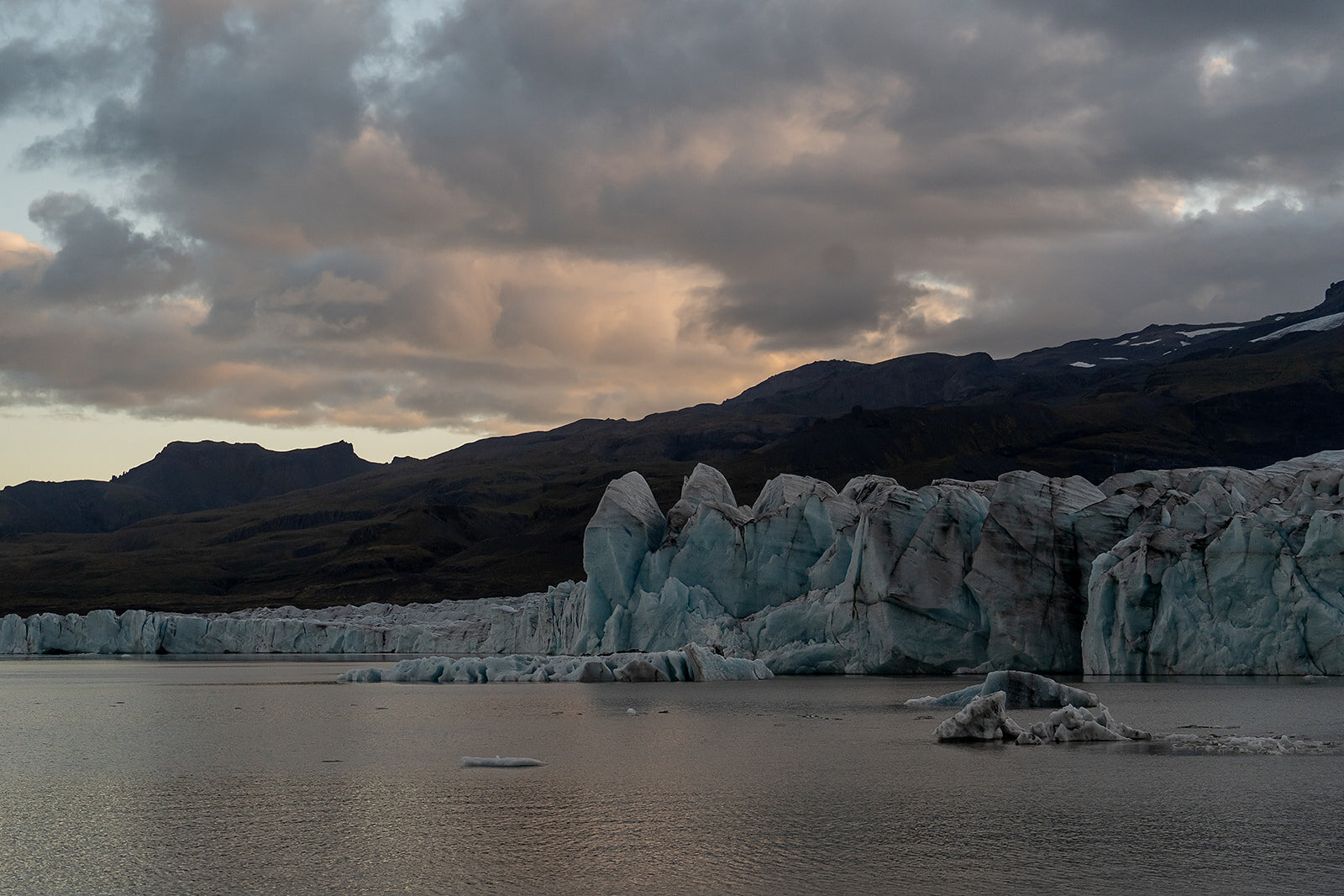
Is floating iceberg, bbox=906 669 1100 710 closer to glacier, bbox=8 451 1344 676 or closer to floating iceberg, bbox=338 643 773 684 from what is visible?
glacier, bbox=8 451 1344 676

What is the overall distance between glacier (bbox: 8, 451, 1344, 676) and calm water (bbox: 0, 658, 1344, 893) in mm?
8575

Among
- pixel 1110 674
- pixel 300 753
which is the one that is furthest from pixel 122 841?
pixel 1110 674

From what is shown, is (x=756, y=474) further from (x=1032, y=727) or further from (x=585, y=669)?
(x=1032, y=727)

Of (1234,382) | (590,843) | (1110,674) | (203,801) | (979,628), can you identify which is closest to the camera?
(590,843)

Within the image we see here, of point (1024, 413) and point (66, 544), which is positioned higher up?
point (1024, 413)

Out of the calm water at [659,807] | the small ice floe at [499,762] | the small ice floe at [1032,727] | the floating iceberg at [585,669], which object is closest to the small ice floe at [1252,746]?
the calm water at [659,807]

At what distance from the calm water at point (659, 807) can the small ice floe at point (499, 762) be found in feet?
0.91

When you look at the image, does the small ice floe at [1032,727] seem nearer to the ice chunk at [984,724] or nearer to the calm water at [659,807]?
the ice chunk at [984,724]

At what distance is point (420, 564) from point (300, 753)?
14457 cm

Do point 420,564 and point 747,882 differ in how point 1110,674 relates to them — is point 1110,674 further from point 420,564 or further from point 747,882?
point 420,564

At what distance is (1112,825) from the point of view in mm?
11258

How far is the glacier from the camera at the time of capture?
32.3 meters

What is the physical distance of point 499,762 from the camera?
16469mm

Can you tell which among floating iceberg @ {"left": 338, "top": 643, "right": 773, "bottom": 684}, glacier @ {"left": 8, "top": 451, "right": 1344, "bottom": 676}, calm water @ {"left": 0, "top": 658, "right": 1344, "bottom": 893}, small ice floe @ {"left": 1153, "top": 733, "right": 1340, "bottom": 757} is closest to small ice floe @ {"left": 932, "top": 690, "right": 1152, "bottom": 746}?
calm water @ {"left": 0, "top": 658, "right": 1344, "bottom": 893}
